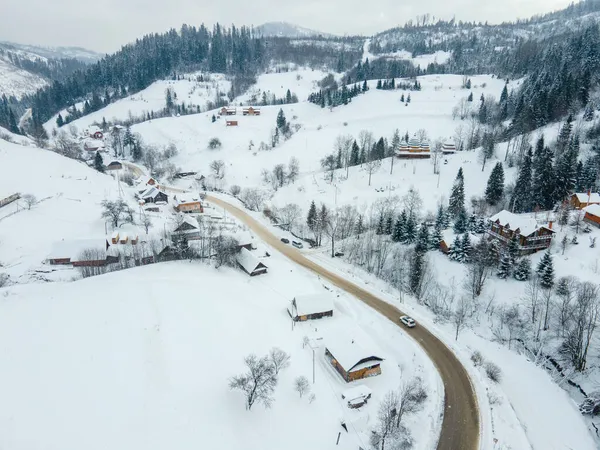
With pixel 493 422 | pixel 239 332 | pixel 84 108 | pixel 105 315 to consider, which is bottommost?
pixel 493 422

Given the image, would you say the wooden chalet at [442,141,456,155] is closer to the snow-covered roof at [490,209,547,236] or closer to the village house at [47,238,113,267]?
the snow-covered roof at [490,209,547,236]

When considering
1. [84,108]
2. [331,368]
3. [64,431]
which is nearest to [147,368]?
[64,431]

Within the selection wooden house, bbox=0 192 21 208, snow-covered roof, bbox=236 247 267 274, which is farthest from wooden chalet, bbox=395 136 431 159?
wooden house, bbox=0 192 21 208

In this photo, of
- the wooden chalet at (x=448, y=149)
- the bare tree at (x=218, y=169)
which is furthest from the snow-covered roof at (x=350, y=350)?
the bare tree at (x=218, y=169)

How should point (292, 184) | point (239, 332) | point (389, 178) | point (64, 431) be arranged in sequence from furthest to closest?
1. point (292, 184)
2. point (389, 178)
3. point (239, 332)
4. point (64, 431)

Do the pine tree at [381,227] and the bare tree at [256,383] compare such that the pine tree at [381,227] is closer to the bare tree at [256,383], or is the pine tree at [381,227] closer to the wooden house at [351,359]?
the wooden house at [351,359]

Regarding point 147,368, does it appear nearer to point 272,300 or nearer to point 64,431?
point 64,431

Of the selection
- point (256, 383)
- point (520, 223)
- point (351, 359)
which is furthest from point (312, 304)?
point (520, 223)
